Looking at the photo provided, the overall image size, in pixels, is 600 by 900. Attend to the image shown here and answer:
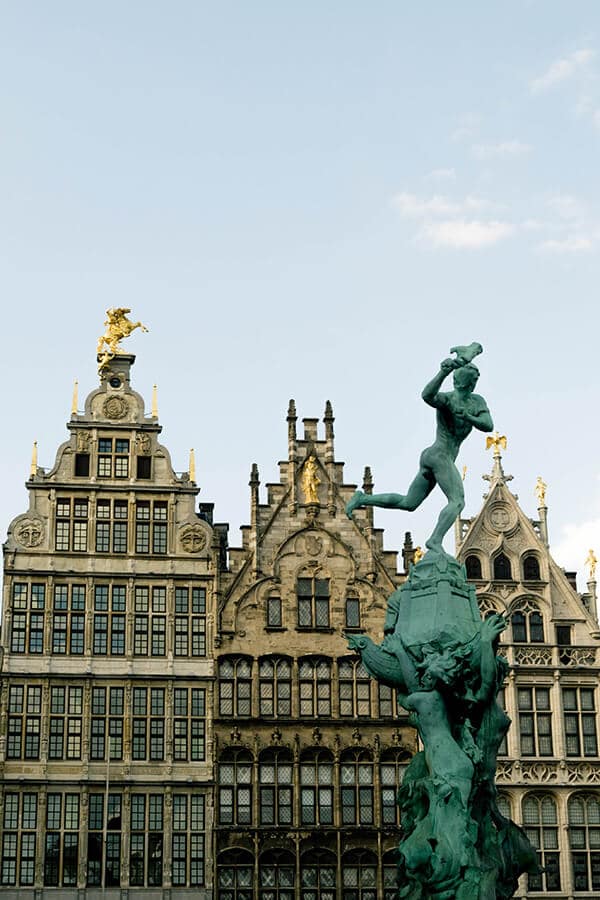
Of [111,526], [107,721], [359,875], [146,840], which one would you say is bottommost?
[359,875]

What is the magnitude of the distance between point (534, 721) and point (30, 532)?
649 inches

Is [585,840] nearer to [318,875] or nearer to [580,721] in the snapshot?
[580,721]

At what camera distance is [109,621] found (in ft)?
155

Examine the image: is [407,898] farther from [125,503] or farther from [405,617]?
[125,503]

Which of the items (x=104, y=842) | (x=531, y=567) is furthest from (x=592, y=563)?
(x=104, y=842)

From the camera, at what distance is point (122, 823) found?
45.2 meters

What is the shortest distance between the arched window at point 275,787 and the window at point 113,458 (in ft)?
32.4

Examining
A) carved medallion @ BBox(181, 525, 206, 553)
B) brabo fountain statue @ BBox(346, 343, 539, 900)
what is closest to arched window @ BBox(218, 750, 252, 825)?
carved medallion @ BBox(181, 525, 206, 553)

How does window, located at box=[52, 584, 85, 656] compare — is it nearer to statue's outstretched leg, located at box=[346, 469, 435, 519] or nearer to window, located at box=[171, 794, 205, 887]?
window, located at box=[171, 794, 205, 887]

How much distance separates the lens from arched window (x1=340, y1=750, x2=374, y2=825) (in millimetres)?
46219

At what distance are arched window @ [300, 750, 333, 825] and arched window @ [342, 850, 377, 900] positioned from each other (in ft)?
4.08

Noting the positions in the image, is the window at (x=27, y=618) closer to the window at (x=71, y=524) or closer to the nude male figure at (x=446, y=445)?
the window at (x=71, y=524)

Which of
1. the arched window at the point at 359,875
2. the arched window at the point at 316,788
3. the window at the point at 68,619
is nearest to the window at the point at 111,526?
the window at the point at 68,619

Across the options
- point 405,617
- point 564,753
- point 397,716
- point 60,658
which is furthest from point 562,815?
point 405,617
